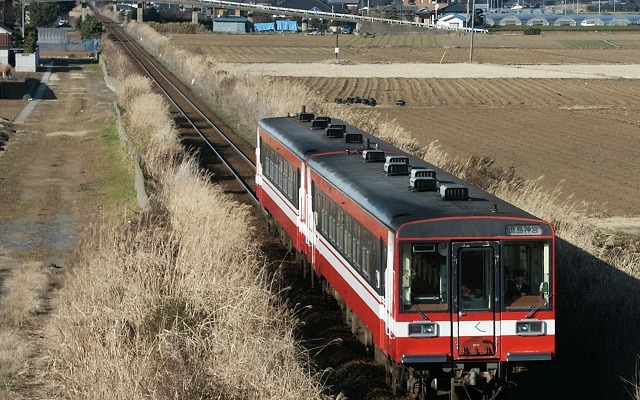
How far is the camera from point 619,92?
6291cm

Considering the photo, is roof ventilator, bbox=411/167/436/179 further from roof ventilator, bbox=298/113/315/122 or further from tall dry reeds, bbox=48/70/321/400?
roof ventilator, bbox=298/113/315/122

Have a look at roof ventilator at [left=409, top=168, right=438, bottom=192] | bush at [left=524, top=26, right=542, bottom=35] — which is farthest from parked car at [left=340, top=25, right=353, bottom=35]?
roof ventilator at [left=409, top=168, right=438, bottom=192]

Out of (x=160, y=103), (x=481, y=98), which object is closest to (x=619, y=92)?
(x=481, y=98)

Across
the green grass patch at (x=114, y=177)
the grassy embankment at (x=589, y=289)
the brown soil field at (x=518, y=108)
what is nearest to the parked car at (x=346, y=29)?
the brown soil field at (x=518, y=108)

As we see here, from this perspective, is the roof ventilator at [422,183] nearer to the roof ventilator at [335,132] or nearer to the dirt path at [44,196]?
the dirt path at [44,196]

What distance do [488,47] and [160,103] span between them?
8256 cm

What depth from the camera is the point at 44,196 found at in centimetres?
2922

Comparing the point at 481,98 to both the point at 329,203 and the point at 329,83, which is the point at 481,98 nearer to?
the point at 329,83

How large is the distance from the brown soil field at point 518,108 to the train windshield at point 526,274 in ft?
44.1

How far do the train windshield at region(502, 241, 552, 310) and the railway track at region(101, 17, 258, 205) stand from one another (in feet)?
46.4

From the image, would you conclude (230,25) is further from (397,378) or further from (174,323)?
(174,323)

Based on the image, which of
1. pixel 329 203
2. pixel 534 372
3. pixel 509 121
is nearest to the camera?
pixel 534 372

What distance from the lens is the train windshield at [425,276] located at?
11.8 meters

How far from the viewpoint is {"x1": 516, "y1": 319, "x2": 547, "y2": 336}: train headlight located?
39.3 feet
